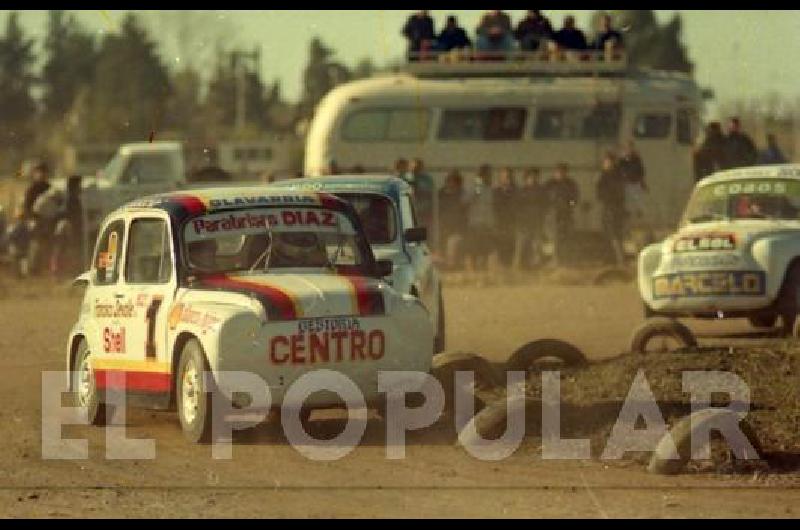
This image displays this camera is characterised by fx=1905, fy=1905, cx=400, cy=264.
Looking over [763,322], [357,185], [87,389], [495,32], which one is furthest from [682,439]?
[495,32]

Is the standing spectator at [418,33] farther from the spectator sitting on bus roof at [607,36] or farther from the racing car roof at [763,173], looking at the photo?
the racing car roof at [763,173]

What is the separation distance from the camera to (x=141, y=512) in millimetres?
9414

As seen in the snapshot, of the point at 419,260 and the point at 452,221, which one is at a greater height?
the point at 419,260

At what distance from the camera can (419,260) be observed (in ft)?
52.1

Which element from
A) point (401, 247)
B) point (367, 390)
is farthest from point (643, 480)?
point (401, 247)

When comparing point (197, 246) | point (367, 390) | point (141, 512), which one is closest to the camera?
point (141, 512)

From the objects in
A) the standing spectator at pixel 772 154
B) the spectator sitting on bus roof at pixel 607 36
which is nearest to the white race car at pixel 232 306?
the spectator sitting on bus roof at pixel 607 36

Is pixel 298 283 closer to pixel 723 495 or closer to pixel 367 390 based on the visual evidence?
pixel 367 390

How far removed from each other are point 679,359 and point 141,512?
510 centimetres

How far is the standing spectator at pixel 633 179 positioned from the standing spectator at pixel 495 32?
8.11ft

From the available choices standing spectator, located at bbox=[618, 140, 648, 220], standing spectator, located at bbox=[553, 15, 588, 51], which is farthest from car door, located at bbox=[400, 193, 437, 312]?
standing spectator, located at bbox=[618, 140, 648, 220]

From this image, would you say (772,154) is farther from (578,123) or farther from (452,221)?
(452,221)

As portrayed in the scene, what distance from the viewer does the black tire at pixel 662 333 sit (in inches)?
605

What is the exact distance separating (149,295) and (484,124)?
18477 millimetres
